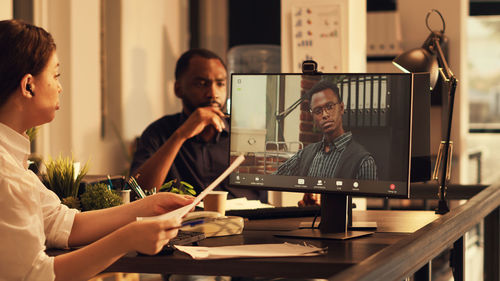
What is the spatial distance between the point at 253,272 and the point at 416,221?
732mm

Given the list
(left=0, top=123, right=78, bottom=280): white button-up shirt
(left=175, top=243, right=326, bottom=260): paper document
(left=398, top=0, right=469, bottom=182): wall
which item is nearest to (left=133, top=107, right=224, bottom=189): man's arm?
(left=175, top=243, right=326, bottom=260): paper document

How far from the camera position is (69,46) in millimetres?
4266

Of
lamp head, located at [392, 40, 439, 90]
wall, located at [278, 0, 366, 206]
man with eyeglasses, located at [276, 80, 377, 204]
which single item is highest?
wall, located at [278, 0, 366, 206]

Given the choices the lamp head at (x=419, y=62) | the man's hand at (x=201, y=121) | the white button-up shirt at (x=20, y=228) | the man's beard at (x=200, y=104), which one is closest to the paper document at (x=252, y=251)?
the white button-up shirt at (x=20, y=228)

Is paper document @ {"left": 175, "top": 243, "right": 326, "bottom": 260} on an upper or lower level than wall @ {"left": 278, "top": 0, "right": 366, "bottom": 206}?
lower

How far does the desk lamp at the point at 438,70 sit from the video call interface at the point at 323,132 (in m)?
0.39

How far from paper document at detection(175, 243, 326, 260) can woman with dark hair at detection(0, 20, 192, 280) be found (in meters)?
0.16

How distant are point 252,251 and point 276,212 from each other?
60 centimetres

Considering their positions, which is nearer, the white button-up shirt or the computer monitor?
the white button-up shirt

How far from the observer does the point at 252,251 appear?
1578 mm

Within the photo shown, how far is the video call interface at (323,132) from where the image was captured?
171 cm

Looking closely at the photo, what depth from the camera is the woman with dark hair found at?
1.33 m

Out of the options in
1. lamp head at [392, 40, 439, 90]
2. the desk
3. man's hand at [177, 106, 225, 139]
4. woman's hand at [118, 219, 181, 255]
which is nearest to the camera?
woman's hand at [118, 219, 181, 255]

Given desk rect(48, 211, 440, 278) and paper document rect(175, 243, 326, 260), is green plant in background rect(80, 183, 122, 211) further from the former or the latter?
paper document rect(175, 243, 326, 260)
